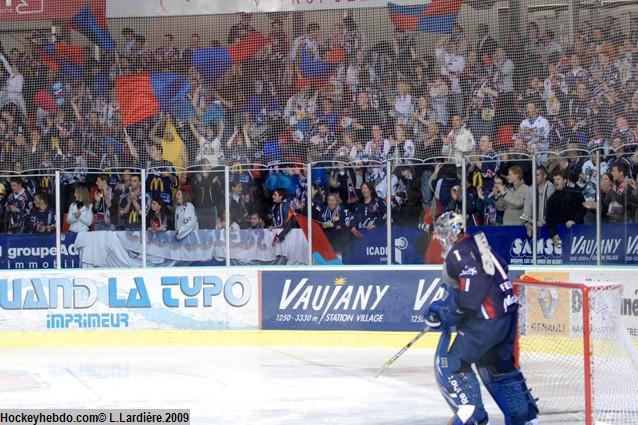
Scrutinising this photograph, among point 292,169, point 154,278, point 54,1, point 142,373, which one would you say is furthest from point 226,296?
point 54,1

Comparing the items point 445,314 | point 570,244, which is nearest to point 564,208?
point 570,244

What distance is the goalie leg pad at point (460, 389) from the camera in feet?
22.2

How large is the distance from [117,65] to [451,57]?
4572 mm

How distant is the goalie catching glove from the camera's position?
6.87m

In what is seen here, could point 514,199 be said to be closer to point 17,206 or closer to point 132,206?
point 132,206

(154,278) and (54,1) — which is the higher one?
(54,1)

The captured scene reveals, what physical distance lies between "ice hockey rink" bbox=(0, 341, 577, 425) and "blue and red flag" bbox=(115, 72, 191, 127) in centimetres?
337

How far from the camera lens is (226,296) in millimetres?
12594

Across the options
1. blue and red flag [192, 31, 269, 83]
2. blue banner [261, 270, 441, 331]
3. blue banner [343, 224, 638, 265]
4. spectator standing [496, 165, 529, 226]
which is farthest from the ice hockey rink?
blue and red flag [192, 31, 269, 83]

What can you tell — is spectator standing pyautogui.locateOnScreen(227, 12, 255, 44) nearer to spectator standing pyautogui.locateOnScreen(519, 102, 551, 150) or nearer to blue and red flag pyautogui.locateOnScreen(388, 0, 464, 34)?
blue and red flag pyautogui.locateOnScreen(388, 0, 464, 34)

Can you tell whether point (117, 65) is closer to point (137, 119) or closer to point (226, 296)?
point (137, 119)

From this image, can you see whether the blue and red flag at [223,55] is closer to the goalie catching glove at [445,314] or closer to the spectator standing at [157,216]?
the spectator standing at [157,216]

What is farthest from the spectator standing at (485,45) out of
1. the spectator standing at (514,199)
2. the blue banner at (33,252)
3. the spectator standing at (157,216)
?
the blue banner at (33,252)

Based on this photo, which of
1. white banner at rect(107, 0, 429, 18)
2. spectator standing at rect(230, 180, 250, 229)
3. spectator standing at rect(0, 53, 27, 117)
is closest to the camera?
spectator standing at rect(230, 180, 250, 229)
